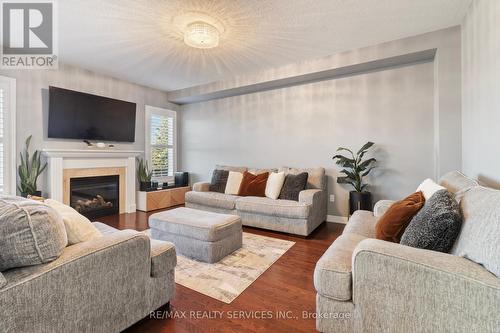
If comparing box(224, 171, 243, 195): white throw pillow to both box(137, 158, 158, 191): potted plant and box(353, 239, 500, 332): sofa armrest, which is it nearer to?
box(137, 158, 158, 191): potted plant

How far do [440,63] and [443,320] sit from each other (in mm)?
2816

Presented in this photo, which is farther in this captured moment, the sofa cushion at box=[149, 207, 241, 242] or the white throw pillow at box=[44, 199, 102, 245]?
the sofa cushion at box=[149, 207, 241, 242]

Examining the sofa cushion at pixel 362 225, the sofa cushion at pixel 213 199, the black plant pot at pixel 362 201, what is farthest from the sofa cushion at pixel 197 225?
the black plant pot at pixel 362 201

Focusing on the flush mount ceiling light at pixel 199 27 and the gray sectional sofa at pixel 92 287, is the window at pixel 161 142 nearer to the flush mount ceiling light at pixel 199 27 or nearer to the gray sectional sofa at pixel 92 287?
the flush mount ceiling light at pixel 199 27

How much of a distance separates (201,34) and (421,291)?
2.63m

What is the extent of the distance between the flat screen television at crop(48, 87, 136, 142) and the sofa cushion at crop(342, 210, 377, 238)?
4136mm

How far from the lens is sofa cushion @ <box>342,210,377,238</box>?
1.83 m

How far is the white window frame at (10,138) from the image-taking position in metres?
3.12

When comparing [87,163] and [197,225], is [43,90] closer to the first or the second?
[87,163]

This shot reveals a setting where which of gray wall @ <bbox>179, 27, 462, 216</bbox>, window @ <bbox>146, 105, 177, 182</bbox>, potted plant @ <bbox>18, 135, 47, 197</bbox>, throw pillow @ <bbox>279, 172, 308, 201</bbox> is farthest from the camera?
window @ <bbox>146, 105, 177, 182</bbox>

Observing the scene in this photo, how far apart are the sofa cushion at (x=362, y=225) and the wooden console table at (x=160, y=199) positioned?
364cm

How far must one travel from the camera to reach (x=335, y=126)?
3717 mm

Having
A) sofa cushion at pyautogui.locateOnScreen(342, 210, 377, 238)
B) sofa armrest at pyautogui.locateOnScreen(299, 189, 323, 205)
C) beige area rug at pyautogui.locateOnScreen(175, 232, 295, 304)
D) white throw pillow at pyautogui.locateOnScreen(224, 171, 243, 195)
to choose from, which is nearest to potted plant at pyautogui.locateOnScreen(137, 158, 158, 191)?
white throw pillow at pyautogui.locateOnScreen(224, 171, 243, 195)

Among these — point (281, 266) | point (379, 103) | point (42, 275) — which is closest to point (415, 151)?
point (379, 103)
